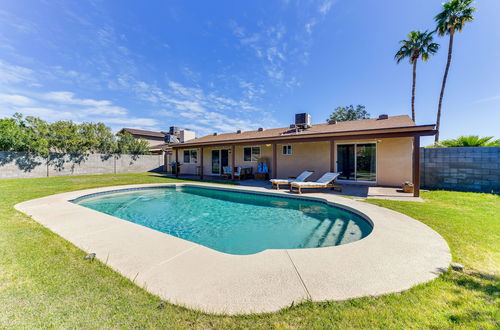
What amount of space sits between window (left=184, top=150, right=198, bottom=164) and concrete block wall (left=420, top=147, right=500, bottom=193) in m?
15.4

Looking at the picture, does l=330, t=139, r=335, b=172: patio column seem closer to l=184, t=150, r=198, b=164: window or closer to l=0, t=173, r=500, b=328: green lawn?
l=0, t=173, r=500, b=328: green lawn

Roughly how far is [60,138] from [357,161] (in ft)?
70.9

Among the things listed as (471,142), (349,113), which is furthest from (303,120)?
(349,113)

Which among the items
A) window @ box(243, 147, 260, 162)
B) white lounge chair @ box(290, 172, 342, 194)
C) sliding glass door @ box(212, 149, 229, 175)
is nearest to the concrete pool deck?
white lounge chair @ box(290, 172, 342, 194)

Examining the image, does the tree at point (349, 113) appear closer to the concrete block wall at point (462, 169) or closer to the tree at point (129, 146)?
the concrete block wall at point (462, 169)

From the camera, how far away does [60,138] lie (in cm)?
1587

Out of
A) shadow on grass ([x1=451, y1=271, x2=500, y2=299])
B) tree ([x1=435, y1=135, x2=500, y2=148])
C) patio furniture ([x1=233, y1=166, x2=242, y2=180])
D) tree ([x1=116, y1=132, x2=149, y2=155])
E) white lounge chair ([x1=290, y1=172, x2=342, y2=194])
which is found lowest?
shadow on grass ([x1=451, y1=271, x2=500, y2=299])

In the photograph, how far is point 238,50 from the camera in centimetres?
1430

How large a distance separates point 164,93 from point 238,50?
8.84 meters

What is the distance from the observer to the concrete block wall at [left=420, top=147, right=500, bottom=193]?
868cm

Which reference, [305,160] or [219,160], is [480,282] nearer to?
[305,160]

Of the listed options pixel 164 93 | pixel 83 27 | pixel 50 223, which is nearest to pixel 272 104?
pixel 164 93

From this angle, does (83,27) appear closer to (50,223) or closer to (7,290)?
(50,223)

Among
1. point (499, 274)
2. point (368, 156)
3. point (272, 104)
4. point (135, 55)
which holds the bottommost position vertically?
point (499, 274)
